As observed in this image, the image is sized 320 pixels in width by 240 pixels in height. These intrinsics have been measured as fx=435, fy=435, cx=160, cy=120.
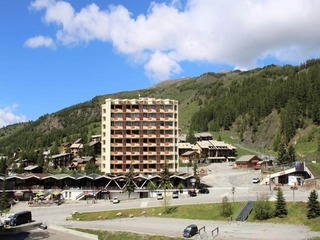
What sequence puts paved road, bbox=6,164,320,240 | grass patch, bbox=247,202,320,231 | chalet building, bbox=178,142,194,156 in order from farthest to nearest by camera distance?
chalet building, bbox=178,142,194,156
grass patch, bbox=247,202,320,231
paved road, bbox=6,164,320,240

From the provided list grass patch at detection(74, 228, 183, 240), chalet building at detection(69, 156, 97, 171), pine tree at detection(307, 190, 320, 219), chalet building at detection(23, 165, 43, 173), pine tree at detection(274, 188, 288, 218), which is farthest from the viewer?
chalet building at detection(69, 156, 97, 171)

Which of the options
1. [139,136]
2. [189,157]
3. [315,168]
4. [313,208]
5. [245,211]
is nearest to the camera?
[313,208]

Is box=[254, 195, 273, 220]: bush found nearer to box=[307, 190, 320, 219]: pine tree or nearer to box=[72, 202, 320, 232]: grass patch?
box=[72, 202, 320, 232]: grass patch

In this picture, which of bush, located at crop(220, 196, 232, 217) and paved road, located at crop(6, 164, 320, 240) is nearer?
paved road, located at crop(6, 164, 320, 240)

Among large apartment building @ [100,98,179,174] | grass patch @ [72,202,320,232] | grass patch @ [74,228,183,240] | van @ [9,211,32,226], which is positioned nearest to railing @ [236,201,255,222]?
grass patch @ [72,202,320,232]

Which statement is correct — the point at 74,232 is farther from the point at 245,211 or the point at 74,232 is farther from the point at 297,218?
the point at 297,218

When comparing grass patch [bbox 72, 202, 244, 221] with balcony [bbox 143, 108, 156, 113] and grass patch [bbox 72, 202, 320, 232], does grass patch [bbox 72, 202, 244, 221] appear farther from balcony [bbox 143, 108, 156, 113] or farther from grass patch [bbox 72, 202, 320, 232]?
balcony [bbox 143, 108, 156, 113]

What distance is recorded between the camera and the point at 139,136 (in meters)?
140

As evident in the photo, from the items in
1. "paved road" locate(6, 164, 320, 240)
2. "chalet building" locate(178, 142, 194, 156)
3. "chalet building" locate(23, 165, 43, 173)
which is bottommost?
"paved road" locate(6, 164, 320, 240)

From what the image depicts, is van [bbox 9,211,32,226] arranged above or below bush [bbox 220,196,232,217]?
below

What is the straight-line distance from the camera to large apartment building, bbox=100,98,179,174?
5453 inches

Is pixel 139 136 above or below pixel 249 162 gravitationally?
above

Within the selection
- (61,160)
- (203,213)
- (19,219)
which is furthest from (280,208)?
(61,160)

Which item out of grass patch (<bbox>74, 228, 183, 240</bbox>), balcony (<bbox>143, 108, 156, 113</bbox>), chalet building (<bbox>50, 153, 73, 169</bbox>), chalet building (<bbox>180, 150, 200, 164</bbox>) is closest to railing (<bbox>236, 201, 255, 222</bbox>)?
grass patch (<bbox>74, 228, 183, 240</bbox>)
